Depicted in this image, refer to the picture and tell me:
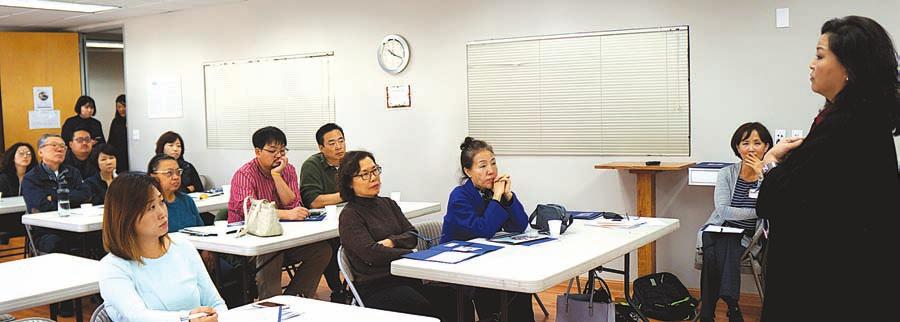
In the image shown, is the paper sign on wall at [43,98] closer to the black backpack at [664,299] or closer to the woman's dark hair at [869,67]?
the black backpack at [664,299]

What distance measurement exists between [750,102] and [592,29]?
1.20 metres

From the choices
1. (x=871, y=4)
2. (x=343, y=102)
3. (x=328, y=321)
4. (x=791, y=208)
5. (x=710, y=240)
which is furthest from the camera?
(x=343, y=102)

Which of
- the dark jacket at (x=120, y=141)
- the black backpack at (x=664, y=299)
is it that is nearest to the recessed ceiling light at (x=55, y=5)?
the dark jacket at (x=120, y=141)

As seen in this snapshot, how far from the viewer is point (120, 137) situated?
920cm

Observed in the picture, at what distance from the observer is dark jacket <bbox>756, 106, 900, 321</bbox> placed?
199cm

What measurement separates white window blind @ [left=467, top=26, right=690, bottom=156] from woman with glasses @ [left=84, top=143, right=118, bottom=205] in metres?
2.66

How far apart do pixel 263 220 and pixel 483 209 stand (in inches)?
43.0

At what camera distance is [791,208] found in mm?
2027

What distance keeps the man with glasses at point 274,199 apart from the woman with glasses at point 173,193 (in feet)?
0.77

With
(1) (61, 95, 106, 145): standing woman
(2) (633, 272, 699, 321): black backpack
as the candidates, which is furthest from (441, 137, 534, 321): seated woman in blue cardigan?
(1) (61, 95, 106, 145): standing woman

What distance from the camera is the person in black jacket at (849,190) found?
198cm

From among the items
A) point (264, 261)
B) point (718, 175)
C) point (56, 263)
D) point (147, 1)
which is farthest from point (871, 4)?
point (147, 1)

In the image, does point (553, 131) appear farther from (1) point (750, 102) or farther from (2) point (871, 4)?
(2) point (871, 4)

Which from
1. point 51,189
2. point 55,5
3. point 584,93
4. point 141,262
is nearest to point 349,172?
point 141,262
